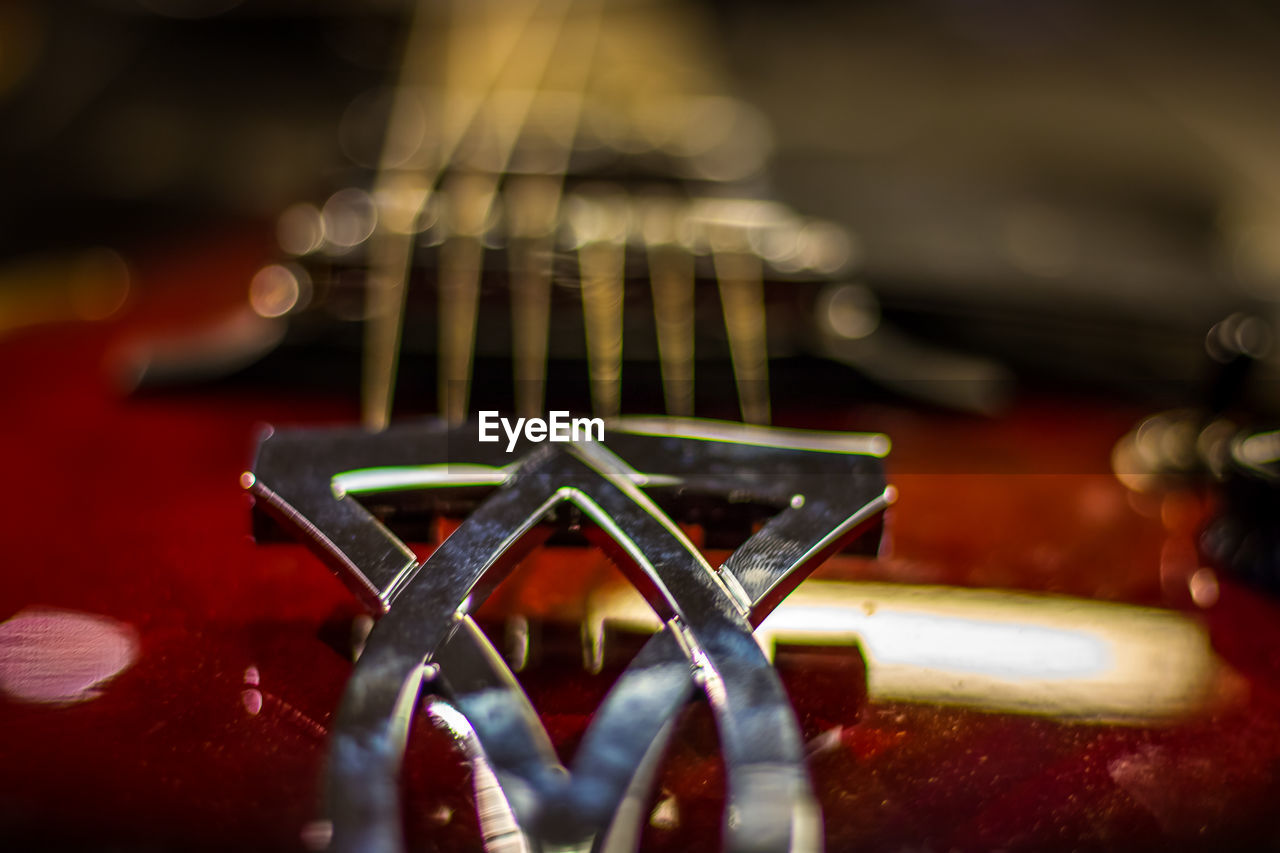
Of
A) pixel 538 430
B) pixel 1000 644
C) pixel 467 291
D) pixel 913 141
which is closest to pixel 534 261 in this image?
pixel 467 291

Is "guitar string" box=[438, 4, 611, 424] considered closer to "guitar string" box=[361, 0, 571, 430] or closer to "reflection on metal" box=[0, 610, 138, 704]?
"guitar string" box=[361, 0, 571, 430]

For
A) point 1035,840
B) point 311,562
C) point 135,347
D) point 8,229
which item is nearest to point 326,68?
point 8,229

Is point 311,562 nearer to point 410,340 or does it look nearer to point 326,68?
point 410,340

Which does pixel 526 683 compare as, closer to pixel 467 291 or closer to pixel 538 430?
pixel 538 430

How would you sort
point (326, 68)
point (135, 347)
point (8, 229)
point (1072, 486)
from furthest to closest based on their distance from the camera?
point (326, 68) < point (8, 229) < point (135, 347) < point (1072, 486)

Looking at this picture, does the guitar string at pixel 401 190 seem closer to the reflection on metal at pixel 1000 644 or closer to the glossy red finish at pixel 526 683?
the glossy red finish at pixel 526 683

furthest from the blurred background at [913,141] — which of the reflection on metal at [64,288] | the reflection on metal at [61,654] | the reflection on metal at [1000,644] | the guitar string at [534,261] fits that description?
the reflection on metal at [61,654]

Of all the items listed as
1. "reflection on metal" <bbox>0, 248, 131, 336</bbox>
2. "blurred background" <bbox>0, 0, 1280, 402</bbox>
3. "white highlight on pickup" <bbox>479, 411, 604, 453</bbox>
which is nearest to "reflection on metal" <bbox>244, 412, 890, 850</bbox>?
"white highlight on pickup" <bbox>479, 411, 604, 453</bbox>
